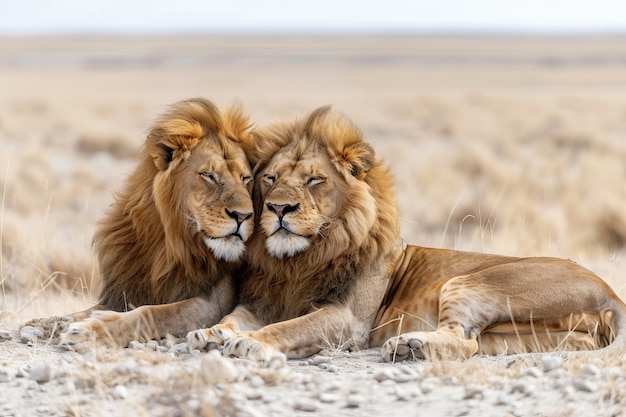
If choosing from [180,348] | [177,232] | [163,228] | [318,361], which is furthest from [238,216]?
[318,361]

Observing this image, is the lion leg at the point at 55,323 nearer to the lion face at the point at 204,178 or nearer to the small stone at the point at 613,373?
the lion face at the point at 204,178

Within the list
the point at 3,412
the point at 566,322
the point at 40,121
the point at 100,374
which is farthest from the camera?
the point at 40,121

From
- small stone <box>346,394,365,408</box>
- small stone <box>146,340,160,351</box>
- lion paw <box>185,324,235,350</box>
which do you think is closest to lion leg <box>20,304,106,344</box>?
small stone <box>146,340,160,351</box>

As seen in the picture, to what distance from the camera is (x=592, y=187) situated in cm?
1405

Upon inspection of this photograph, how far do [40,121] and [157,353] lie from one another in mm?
17427

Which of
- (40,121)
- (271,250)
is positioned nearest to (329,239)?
(271,250)

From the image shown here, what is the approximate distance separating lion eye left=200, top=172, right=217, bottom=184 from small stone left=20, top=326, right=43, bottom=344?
3.74 ft

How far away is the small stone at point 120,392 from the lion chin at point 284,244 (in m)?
1.50

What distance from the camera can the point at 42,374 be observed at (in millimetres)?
4375

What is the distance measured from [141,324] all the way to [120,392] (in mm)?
1304

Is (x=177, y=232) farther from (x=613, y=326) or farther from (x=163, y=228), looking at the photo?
(x=613, y=326)

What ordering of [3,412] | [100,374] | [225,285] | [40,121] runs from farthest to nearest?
[40,121] → [225,285] → [100,374] → [3,412]

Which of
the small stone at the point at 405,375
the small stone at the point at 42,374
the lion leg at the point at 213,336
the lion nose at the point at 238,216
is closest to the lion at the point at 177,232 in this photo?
the lion nose at the point at 238,216

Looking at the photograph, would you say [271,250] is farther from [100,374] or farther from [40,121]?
[40,121]
